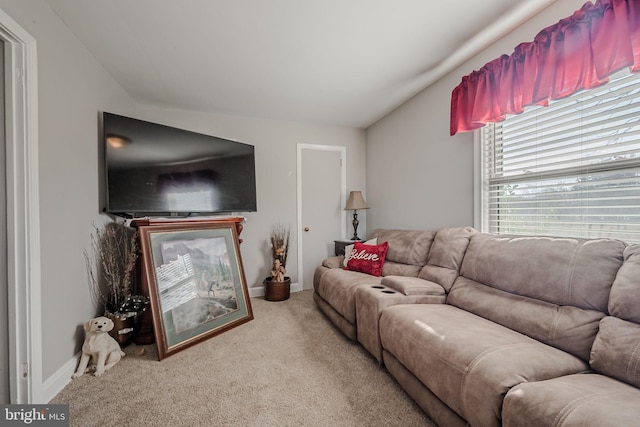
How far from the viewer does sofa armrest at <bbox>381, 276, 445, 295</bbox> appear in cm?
189

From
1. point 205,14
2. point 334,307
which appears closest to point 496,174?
point 334,307

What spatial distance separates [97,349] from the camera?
180 centimetres

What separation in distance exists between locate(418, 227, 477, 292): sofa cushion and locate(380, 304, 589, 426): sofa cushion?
0.47m

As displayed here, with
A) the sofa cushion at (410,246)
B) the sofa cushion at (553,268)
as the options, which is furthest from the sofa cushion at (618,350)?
the sofa cushion at (410,246)

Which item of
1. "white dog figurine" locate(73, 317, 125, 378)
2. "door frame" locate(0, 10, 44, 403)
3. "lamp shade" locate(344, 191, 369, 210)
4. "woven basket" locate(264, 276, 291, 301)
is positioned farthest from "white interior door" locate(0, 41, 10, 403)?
"lamp shade" locate(344, 191, 369, 210)

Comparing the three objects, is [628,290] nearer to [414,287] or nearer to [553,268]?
[553,268]

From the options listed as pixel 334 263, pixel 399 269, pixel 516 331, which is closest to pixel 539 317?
pixel 516 331

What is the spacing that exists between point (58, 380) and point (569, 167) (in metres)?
3.53

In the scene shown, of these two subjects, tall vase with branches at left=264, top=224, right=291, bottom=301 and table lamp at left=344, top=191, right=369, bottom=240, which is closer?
tall vase with branches at left=264, top=224, right=291, bottom=301

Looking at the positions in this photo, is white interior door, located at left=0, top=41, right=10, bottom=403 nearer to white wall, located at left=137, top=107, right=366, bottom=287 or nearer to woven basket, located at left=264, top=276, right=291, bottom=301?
white wall, located at left=137, top=107, right=366, bottom=287

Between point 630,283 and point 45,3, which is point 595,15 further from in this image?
point 45,3

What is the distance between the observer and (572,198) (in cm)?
164

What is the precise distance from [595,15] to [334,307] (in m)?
2.56

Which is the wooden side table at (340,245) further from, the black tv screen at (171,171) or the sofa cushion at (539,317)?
the sofa cushion at (539,317)
